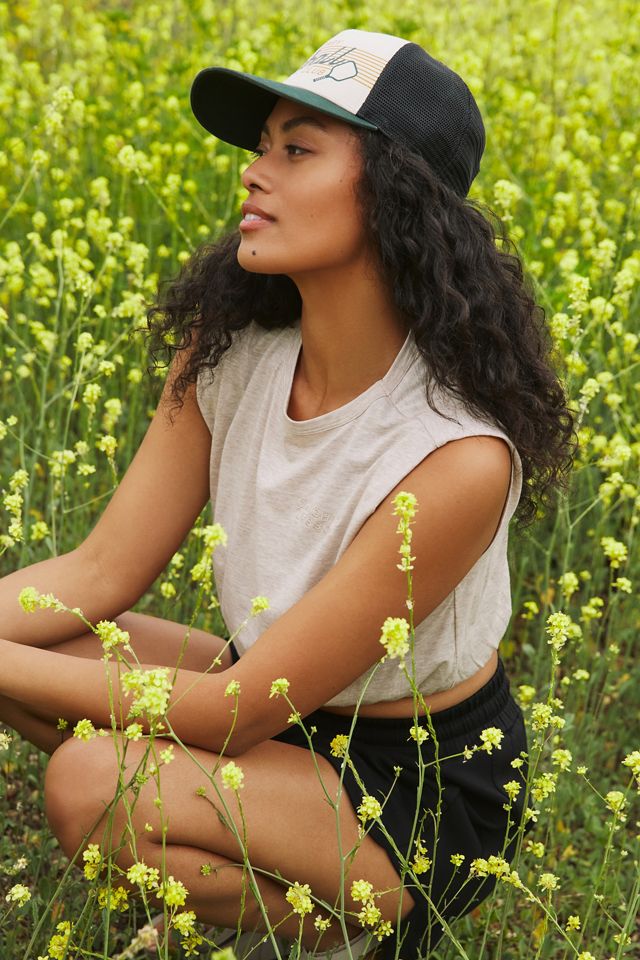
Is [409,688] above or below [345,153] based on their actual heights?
below

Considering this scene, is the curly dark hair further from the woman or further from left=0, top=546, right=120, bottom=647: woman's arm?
left=0, top=546, right=120, bottom=647: woman's arm

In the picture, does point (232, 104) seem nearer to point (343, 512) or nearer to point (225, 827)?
point (343, 512)

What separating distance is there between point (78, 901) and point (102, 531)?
0.64 metres

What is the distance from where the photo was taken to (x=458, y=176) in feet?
6.71

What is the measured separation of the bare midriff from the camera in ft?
6.72

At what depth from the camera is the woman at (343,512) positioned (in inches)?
72.9

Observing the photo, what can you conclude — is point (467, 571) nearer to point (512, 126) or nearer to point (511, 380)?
point (511, 380)

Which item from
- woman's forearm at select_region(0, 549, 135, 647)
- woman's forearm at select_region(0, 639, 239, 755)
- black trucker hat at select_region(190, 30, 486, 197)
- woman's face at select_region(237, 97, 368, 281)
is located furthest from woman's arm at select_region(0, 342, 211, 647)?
black trucker hat at select_region(190, 30, 486, 197)

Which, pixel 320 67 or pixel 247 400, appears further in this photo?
pixel 247 400

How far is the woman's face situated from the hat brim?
0.04m

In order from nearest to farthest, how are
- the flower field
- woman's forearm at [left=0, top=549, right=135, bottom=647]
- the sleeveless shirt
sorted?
1. the sleeveless shirt
2. the flower field
3. woman's forearm at [left=0, top=549, right=135, bottom=647]

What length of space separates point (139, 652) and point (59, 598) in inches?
7.5

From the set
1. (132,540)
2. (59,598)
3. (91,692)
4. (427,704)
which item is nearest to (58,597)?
(59,598)

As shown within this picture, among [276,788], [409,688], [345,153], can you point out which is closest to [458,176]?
[345,153]
